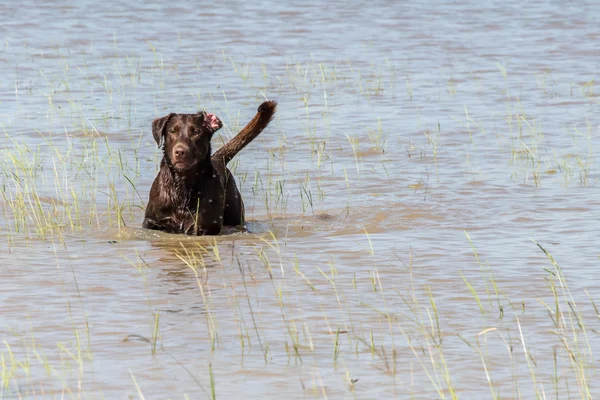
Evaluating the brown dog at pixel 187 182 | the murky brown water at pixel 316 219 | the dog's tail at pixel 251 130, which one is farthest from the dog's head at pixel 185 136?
the dog's tail at pixel 251 130

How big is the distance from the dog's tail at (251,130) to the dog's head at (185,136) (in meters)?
0.83

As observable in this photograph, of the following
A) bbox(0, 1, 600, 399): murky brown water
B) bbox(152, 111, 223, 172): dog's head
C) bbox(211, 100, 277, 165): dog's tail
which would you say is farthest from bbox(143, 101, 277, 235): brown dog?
bbox(211, 100, 277, 165): dog's tail

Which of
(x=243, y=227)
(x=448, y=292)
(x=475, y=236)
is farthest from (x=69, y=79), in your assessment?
(x=448, y=292)

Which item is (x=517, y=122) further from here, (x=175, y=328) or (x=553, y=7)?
(x=553, y=7)

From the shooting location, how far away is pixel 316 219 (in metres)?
9.52

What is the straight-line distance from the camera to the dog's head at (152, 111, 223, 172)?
8.88 metres

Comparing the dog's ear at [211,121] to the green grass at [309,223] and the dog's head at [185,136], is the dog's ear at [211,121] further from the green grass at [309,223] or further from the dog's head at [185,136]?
the green grass at [309,223]

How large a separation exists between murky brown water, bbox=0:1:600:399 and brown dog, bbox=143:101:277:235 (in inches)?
10.4

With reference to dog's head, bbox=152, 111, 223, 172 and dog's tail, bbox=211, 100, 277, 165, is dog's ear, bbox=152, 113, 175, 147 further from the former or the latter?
dog's tail, bbox=211, 100, 277, 165

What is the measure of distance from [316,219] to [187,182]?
112 cm

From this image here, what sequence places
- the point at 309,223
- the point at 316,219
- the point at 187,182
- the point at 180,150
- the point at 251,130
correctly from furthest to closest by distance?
1. the point at 251,130
2. the point at 316,219
3. the point at 309,223
4. the point at 187,182
5. the point at 180,150

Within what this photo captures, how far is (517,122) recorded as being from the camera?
13305mm

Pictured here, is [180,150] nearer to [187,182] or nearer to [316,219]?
[187,182]

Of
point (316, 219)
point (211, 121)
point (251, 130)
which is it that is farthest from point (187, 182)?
point (316, 219)
